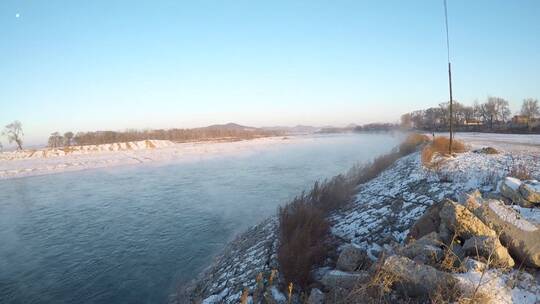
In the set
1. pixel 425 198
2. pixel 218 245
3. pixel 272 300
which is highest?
pixel 425 198

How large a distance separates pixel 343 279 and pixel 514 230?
2.66 metres

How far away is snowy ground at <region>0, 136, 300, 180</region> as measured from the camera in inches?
1388

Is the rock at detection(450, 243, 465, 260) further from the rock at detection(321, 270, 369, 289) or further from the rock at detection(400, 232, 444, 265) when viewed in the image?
the rock at detection(321, 270, 369, 289)

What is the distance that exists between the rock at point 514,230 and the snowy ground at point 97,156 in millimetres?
37955

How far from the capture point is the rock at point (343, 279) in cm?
437

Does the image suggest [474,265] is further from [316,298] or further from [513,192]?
[513,192]

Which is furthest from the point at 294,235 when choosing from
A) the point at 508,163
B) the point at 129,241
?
the point at 508,163

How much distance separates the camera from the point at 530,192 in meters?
5.46

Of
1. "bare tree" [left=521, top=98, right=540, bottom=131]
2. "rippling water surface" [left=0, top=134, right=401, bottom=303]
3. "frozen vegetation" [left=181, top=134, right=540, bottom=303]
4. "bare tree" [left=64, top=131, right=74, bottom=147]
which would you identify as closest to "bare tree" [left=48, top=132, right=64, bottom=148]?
"bare tree" [left=64, top=131, right=74, bottom=147]

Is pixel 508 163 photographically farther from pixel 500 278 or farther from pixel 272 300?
pixel 272 300

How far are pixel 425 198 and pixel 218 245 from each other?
6.78 m

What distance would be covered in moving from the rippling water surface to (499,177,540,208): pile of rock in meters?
7.78

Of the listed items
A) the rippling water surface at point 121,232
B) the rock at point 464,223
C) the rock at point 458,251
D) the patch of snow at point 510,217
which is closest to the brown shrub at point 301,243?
the rock at point 458,251

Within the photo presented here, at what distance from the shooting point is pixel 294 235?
7242 mm
